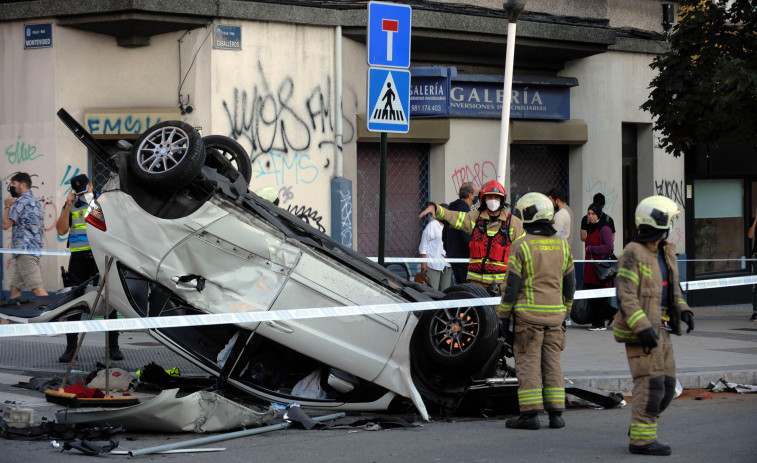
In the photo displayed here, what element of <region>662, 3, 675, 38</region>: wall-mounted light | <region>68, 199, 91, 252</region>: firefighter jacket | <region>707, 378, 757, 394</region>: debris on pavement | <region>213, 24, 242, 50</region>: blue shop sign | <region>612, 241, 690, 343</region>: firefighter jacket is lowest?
<region>707, 378, 757, 394</region>: debris on pavement

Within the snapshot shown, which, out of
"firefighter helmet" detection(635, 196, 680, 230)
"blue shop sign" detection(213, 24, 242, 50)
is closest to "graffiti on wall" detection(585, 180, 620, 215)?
"blue shop sign" detection(213, 24, 242, 50)

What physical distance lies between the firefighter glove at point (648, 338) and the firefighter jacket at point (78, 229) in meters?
5.96

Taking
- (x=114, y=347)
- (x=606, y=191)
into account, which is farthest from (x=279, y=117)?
(x=606, y=191)

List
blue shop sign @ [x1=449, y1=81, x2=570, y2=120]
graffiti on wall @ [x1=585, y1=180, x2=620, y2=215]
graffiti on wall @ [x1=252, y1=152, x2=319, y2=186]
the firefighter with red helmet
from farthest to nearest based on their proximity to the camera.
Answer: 1. graffiti on wall @ [x1=585, y1=180, x2=620, y2=215]
2. blue shop sign @ [x1=449, y1=81, x2=570, y2=120]
3. graffiti on wall @ [x1=252, y1=152, x2=319, y2=186]
4. the firefighter with red helmet

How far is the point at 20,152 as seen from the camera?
14219 mm

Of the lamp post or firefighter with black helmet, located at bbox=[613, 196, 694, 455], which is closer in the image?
firefighter with black helmet, located at bbox=[613, 196, 694, 455]

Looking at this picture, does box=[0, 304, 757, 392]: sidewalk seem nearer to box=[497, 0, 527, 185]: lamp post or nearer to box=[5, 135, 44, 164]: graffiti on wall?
box=[497, 0, 527, 185]: lamp post

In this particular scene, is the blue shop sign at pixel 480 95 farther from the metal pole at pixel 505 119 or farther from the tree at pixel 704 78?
the metal pole at pixel 505 119

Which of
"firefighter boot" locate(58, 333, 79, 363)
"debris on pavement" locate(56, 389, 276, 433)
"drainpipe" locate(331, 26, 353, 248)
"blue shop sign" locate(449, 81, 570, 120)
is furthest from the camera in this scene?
"blue shop sign" locate(449, 81, 570, 120)

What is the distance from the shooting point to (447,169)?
16.3 meters

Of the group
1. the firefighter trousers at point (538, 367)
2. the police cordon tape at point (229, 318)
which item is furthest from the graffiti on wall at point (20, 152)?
the firefighter trousers at point (538, 367)

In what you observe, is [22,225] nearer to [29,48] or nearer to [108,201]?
[29,48]

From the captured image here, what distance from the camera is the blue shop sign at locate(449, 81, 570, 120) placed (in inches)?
638

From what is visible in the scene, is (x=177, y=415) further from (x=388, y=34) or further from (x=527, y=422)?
(x=388, y=34)
